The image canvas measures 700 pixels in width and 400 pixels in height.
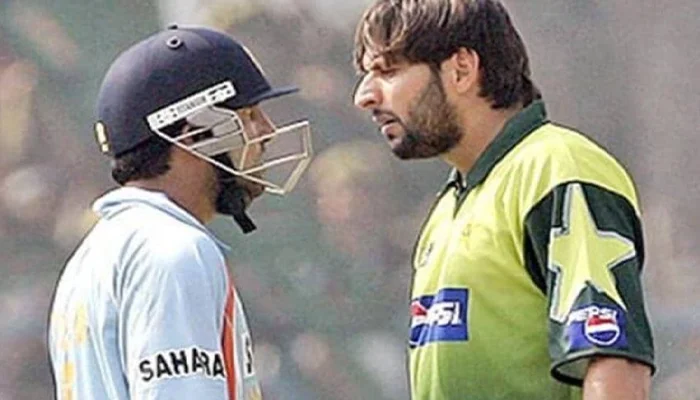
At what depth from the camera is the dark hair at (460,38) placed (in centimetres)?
327

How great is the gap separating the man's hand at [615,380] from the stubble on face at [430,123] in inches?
20.5

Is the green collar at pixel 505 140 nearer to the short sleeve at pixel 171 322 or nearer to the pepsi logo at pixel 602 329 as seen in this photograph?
the pepsi logo at pixel 602 329

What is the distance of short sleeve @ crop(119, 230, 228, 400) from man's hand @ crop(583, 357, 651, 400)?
1.93ft

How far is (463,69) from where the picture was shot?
3275 mm

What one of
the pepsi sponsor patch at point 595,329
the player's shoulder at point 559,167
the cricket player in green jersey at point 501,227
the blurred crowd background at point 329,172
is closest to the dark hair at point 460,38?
the cricket player in green jersey at point 501,227

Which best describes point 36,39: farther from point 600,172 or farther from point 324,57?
point 600,172

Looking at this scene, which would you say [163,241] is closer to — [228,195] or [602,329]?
[228,195]

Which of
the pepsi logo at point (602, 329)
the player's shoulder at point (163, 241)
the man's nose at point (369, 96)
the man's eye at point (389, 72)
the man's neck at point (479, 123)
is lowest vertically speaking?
the pepsi logo at point (602, 329)

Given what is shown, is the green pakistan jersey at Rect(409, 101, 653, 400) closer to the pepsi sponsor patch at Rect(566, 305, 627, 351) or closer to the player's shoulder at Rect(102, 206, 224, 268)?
the pepsi sponsor patch at Rect(566, 305, 627, 351)

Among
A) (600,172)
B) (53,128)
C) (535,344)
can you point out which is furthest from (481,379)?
(53,128)

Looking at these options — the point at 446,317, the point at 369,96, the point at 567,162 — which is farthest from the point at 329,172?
the point at 567,162

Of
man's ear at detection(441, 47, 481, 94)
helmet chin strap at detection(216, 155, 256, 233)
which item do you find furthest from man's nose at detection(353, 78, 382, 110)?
helmet chin strap at detection(216, 155, 256, 233)

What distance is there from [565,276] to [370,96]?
544mm

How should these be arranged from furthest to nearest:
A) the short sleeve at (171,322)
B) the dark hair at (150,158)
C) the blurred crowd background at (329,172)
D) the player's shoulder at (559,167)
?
the blurred crowd background at (329,172) < the dark hair at (150,158) < the player's shoulder at (559,167) < the short sleeve at (171,322)
